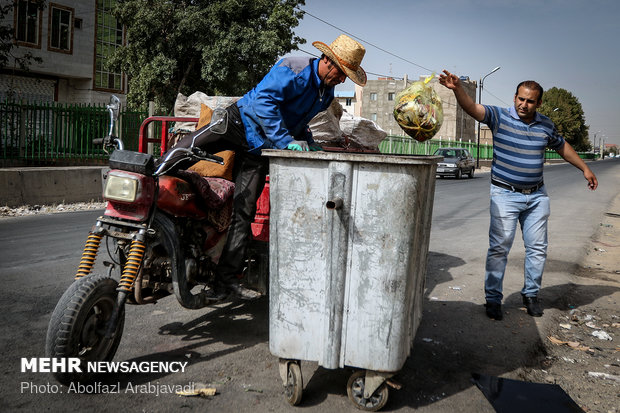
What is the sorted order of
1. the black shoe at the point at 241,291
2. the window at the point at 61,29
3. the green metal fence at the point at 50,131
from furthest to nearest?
the window at the point at 61,29 < the green metal fence at the point at 50,131 < the black shoe at the point at 241,291

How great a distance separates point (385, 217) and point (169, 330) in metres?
2.08

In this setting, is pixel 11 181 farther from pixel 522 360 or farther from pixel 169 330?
pixel 522 360

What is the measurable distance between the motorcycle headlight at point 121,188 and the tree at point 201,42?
728 inches

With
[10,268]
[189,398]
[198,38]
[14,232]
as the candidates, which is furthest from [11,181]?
[198,38]

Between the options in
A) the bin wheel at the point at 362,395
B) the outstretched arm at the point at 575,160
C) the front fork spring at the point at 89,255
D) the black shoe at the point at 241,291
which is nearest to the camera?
the bin wheel at the point at 362,395

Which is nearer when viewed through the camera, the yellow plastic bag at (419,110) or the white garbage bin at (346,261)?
the white garbage bin at (346,261)

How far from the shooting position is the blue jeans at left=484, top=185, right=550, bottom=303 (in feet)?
15.1

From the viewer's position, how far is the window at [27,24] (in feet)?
76.9

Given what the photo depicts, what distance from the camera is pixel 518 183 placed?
15.2 feet

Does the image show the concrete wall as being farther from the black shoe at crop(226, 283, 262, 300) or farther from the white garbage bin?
the white garbage bin

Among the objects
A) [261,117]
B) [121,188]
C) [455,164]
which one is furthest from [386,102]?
[121,188]

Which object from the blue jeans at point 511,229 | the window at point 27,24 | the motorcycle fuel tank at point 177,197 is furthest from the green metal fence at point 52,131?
the window at point 27,24

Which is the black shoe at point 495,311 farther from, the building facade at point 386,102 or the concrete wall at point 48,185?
the building facade at point 386,102

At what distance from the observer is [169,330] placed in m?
3.96
